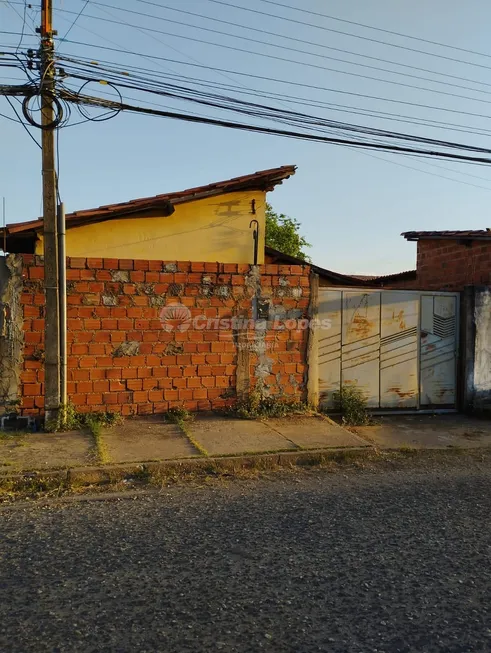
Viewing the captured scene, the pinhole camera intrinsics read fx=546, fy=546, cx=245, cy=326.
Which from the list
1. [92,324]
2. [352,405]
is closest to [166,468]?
[92,324]

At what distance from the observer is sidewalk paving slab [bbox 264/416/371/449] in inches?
244

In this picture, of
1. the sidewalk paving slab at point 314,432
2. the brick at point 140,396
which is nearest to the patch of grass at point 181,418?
the brick at point 140,396

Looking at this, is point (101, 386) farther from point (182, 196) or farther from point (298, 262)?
point (298, 262)

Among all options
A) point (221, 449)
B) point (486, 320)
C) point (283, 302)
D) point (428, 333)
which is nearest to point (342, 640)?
point (221, 449)

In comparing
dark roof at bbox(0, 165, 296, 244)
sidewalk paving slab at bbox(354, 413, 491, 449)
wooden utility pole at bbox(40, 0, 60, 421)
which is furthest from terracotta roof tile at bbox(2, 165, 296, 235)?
sidewalk paving slab at bbox(354, 413, 491, 449)

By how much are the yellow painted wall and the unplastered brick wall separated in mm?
2890

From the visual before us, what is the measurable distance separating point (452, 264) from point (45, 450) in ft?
24.9

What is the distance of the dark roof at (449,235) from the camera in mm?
9109

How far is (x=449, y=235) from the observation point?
9562 millimetres

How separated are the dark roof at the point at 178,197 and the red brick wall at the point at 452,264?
10.0ft

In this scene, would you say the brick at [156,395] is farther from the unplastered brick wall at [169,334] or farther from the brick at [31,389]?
the brick at [31,389]

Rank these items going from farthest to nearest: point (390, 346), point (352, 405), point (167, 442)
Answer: point (390, 346), point (352, 405), point (167, 442)

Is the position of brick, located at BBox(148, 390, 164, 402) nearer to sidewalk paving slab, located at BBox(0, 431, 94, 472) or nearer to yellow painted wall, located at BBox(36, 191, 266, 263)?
sidewalk paving slab, located at BBox(0, 431, 94, 472)

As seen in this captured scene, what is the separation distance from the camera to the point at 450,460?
609 centimetres
